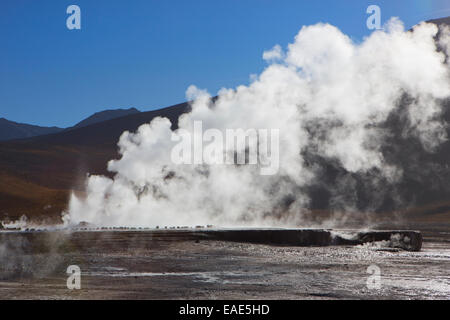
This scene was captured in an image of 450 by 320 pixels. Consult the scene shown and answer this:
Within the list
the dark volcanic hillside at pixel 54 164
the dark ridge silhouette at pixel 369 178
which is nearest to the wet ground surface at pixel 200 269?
the dark volcanic hillside at pixel 54 164

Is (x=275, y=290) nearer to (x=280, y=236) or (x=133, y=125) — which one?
(x=280, y=236)

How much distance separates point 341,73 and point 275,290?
48765mm

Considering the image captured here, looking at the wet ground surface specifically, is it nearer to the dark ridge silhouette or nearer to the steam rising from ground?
the steam rising from ground

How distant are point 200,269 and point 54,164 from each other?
103 meters

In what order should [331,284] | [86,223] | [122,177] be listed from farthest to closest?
[122,177] → [86,223] → [331,284]

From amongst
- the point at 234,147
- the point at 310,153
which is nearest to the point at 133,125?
the point at 310,153

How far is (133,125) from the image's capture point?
17512 cm

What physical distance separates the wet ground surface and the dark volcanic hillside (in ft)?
90.8

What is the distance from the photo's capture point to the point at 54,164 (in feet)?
391

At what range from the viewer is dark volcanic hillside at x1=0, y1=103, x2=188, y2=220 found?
6738 centimetres

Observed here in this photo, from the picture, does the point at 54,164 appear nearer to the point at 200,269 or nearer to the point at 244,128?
the point at 244,128
